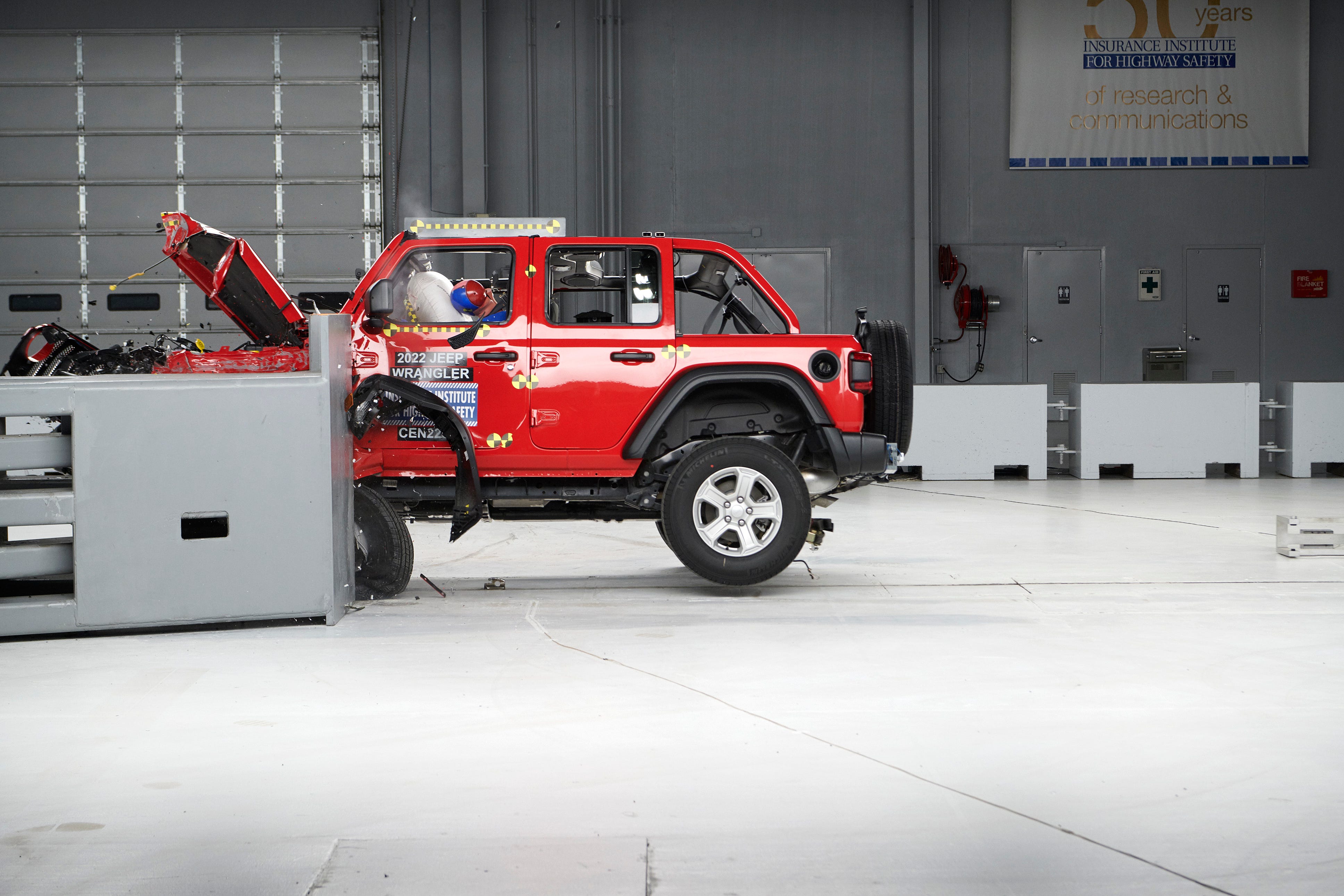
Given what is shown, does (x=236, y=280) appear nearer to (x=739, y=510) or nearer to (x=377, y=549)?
(x=377, y=549)

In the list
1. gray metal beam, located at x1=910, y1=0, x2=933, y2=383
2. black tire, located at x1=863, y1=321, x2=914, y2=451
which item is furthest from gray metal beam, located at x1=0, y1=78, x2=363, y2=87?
black tire, located at x1=863, y1=321, x2=914, y2=451

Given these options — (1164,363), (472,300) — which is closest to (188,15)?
(472,300)

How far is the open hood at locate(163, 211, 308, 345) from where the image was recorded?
5957 millimetres

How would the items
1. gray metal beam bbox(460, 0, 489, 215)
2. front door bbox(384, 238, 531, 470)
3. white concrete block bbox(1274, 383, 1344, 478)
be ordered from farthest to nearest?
gray metal beam bbox(460, 0, 489, 215) < white concrete block bbox(1274, 383, 1344, 478) < front door bbox(384, 238, 531, 470)

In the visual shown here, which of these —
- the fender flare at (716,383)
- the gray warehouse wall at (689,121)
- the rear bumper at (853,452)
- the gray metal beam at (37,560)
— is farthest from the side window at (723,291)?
the gray warehouse wall at (689,121)

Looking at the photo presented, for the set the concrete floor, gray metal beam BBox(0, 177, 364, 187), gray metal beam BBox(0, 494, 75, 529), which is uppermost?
gray metal beam BBox(0, 177, 364, 187)

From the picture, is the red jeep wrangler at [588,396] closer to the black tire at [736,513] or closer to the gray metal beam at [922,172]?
the black tire at [736,513]

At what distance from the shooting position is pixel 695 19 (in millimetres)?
16391

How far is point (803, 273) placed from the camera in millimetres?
16688

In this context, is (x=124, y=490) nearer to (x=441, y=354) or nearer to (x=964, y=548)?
(x=441, y=354)

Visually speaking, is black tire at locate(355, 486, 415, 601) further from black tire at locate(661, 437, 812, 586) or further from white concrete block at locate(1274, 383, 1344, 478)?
white concrete block at locate(1274, 383, 1344, 478)

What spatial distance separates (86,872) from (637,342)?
4.08 meters

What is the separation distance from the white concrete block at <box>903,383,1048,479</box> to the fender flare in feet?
24.5

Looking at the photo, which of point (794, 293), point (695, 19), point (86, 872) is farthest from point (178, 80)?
point (86, 872)
